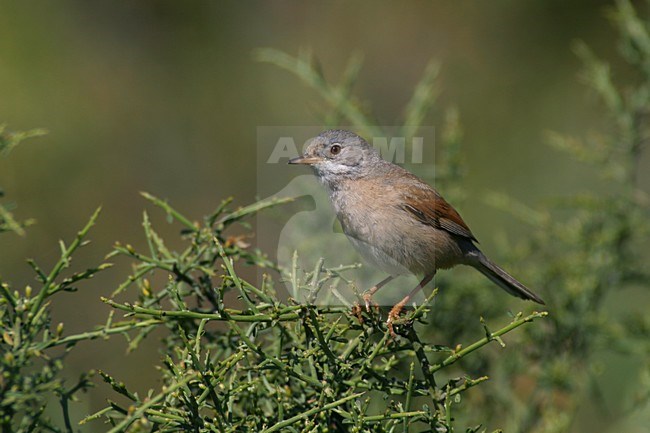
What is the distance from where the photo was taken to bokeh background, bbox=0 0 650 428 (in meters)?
5.26

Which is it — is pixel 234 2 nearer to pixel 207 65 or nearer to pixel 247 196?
pixel 207 65

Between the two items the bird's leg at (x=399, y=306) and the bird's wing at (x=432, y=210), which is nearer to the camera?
the bird's leg at (x=399, y=306)

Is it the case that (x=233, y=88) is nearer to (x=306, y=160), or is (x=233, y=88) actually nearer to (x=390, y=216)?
(x=306, y=160)

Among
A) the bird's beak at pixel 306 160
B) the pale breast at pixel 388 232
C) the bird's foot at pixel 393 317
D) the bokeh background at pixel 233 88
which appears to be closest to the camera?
the bird's foot at pixel 393 317

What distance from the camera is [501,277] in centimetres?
389

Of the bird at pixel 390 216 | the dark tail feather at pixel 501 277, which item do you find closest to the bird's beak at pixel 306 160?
the bird at pixel 390 216

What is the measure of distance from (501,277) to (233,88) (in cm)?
286

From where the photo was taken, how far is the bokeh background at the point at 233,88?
526cm

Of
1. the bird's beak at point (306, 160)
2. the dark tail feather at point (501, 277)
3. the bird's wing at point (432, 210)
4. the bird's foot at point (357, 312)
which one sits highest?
the bird's beak at point (306, 160)

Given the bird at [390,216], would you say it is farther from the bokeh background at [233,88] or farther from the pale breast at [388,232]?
the bokeh background at [233,88]

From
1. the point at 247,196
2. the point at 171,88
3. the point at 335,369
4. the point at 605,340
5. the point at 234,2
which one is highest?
the point at 234,2

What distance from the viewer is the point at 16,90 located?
5.11 m

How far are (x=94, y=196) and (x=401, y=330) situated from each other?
314cm

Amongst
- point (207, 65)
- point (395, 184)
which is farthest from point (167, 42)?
point (395, 184)
